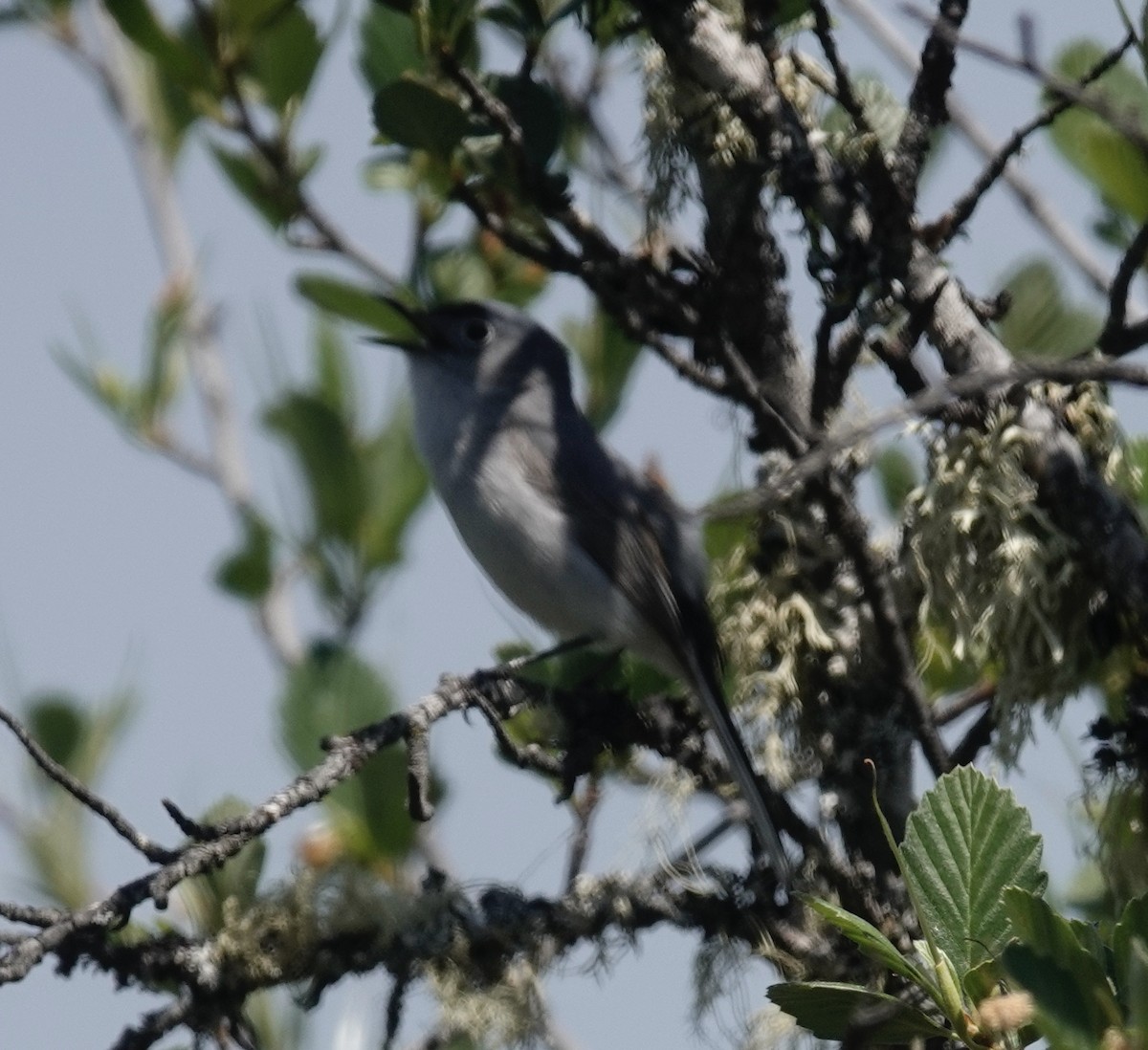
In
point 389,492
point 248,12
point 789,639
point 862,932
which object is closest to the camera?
point 862,932

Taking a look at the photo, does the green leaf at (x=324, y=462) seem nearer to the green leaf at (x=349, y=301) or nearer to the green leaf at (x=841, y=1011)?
the green leaf at (x=349, y=301)

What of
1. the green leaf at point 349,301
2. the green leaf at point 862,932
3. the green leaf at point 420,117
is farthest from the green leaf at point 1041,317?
the green leaf at point 862,932

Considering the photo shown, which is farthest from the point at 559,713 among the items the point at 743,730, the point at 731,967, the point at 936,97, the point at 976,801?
the point at 976,801

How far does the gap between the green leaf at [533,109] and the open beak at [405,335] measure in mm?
549

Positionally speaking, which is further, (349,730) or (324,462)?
(324,462)

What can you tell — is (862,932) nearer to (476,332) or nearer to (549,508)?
(549,508)

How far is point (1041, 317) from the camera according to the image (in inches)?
99.1

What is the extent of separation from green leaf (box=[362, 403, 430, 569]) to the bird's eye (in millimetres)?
677

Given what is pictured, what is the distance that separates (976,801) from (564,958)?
1155 mm

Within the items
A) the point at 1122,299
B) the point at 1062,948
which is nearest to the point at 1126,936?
the point at 1062,948

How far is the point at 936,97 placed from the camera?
84.0 inches

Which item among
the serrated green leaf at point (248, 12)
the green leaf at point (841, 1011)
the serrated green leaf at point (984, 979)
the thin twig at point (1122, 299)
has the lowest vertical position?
the serrated green leaf at point (984, 979)

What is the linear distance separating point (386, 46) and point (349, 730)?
106 centimetres

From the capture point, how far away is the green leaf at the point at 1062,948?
1129mm
